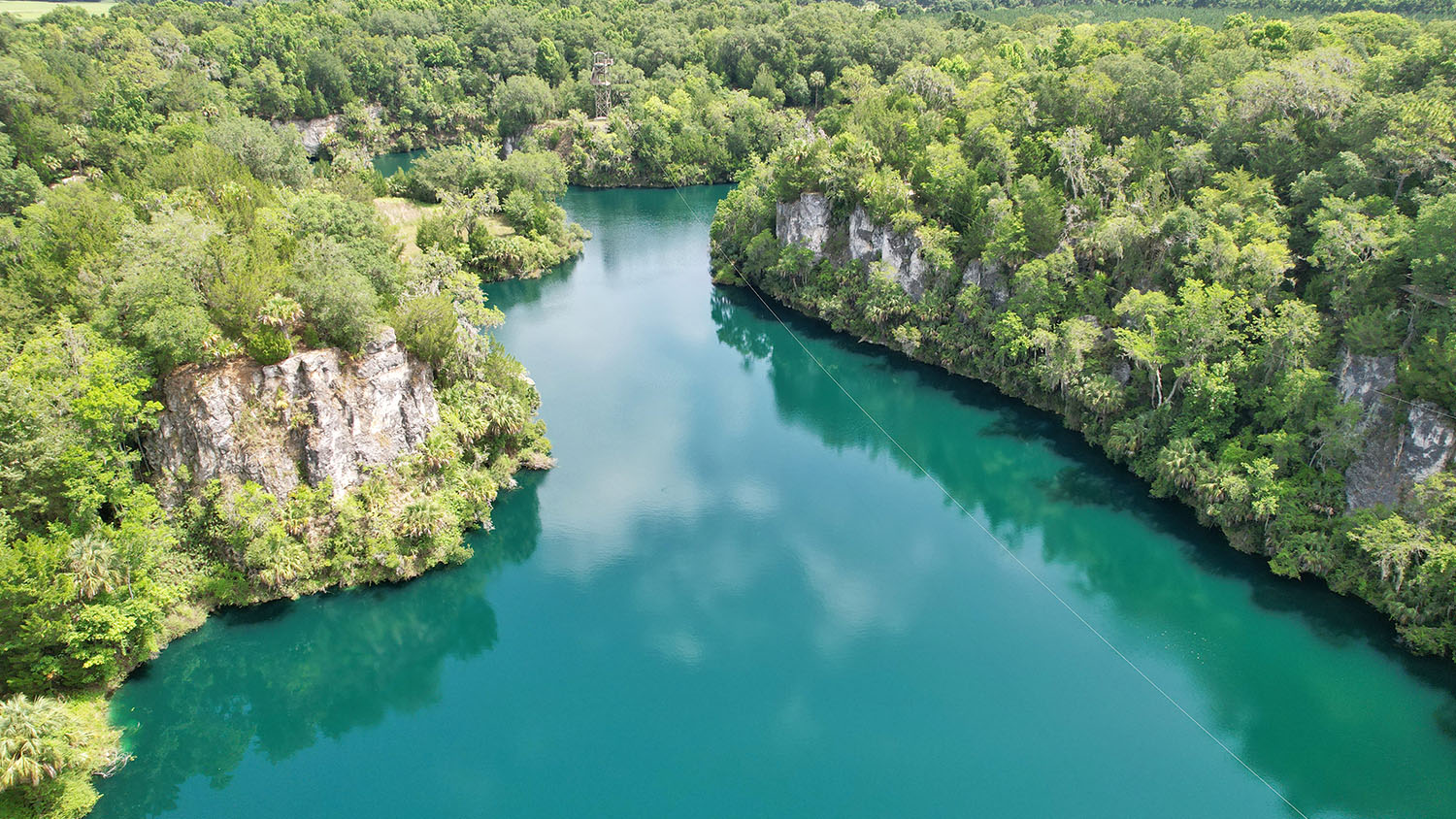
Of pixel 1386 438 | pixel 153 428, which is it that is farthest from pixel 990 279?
pixel 153 428

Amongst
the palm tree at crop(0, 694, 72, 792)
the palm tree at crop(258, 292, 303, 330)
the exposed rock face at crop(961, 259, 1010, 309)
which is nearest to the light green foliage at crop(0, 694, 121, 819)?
the palm tree at crop(0, 694, 72, 792)

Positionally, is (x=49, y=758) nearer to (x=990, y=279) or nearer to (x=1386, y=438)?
(x=990, y=279)

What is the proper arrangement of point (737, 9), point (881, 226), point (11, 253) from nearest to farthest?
1. point (11, 253)
2. point (881, 226)
3. point (737, 9)

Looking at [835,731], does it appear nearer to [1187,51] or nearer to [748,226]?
[748,226]

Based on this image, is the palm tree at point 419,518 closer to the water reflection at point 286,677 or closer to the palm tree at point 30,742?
the water reflection at point 286,677

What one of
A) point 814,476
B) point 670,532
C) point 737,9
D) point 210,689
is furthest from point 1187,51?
point 737,9

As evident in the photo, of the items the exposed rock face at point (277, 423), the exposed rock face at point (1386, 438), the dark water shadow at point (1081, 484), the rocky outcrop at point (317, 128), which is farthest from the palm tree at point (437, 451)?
the rocky outcrop at point (317, 128)
